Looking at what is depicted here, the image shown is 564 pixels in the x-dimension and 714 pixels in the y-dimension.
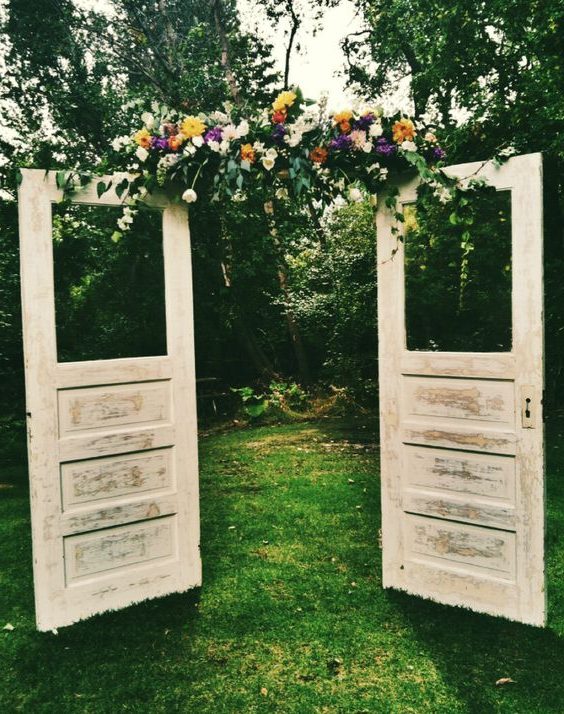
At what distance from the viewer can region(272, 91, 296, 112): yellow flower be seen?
305 cm

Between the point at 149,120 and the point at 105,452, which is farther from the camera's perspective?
the point at 105,452

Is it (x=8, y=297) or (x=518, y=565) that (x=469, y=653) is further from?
(x=8, y=297)

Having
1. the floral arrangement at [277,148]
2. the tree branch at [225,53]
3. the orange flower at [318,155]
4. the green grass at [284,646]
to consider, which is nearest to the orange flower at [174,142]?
the floral arrangement at [277,148]

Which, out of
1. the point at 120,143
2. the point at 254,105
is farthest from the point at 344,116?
the point at 254,105

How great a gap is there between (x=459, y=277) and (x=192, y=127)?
77.1 inches

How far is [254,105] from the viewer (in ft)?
22.8

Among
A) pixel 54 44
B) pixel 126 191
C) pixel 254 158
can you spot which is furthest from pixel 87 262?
pixel 54 44

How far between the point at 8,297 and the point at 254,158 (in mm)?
4469

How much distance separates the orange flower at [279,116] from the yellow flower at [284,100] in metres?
0.01

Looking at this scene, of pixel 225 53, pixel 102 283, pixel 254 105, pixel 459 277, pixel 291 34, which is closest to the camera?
pixel 459 277

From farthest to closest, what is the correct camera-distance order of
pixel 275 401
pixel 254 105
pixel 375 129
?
pixel 275 401 < pixel 254 105 < pixel 375 129

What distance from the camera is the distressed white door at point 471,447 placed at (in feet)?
9.55

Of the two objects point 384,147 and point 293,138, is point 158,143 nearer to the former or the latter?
point 293,138

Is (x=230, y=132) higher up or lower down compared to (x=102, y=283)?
higher up
